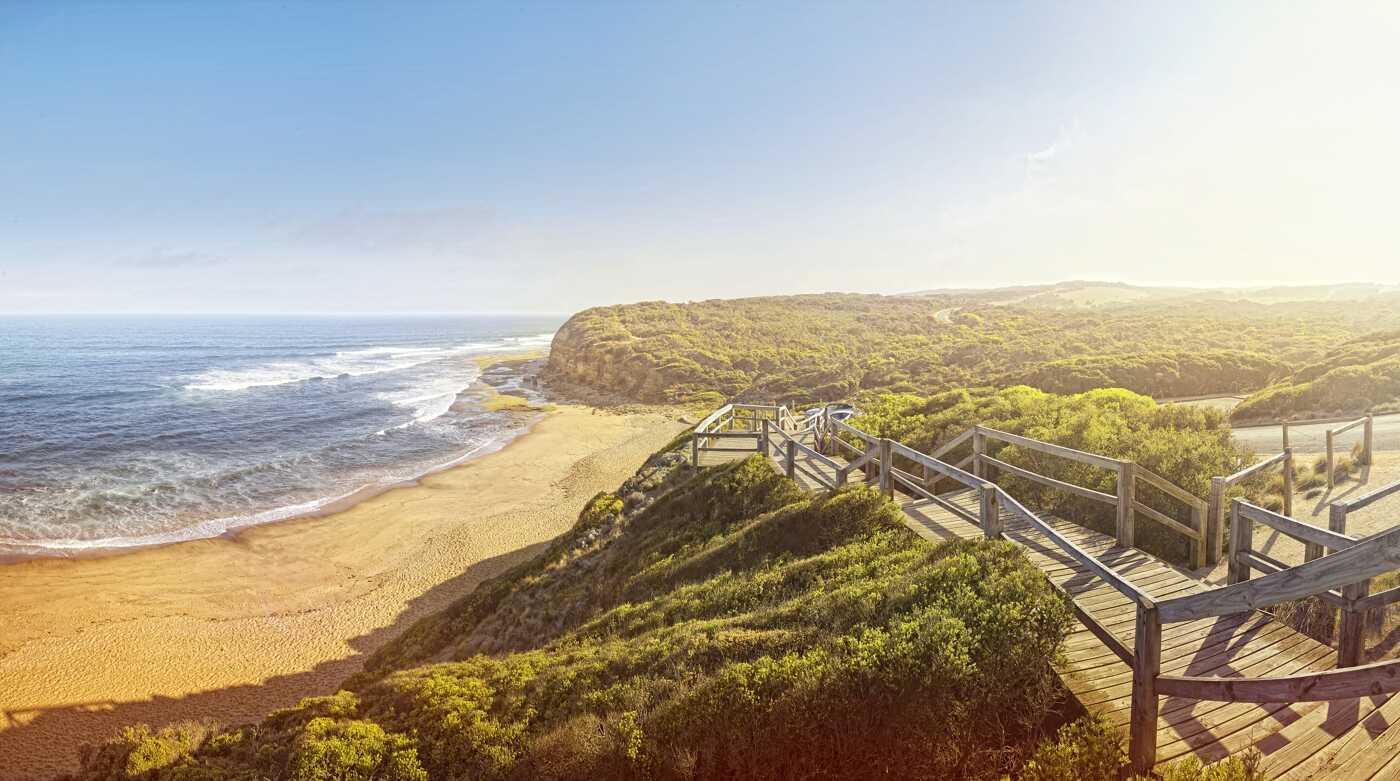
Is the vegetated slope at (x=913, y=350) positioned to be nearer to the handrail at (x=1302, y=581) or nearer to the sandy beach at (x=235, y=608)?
the sandy beach at (x=235, y=608)

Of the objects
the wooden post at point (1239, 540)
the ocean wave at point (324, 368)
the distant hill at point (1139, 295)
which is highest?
the distant hill at point (1139, 295)

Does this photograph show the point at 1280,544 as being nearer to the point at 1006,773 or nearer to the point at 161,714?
the point at 1006,773

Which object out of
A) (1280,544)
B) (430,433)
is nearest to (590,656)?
(1280,544)

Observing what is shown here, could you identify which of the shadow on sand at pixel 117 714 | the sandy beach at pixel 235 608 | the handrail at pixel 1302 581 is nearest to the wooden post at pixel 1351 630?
the handrail at pixel 1302 581

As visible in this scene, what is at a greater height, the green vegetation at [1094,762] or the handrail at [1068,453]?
the handrail at [1068,453]

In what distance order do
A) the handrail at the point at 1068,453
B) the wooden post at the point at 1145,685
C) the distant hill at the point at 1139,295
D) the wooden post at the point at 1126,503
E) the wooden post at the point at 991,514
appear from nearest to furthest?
the wooden post at the point at 1145,685 → the wooden post at the point at 991,514 → the wooden post at the point at 1126,503 → the handrail at the point at 1068,453 → the distant hill at the point at 1139,295

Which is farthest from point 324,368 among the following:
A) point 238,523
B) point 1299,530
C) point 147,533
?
point 1299,530

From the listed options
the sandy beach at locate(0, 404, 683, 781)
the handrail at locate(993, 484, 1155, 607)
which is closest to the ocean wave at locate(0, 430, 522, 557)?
the sandy beach at locate(0, 404, 683, 781)

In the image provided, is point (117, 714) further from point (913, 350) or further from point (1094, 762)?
point (913, 350)
